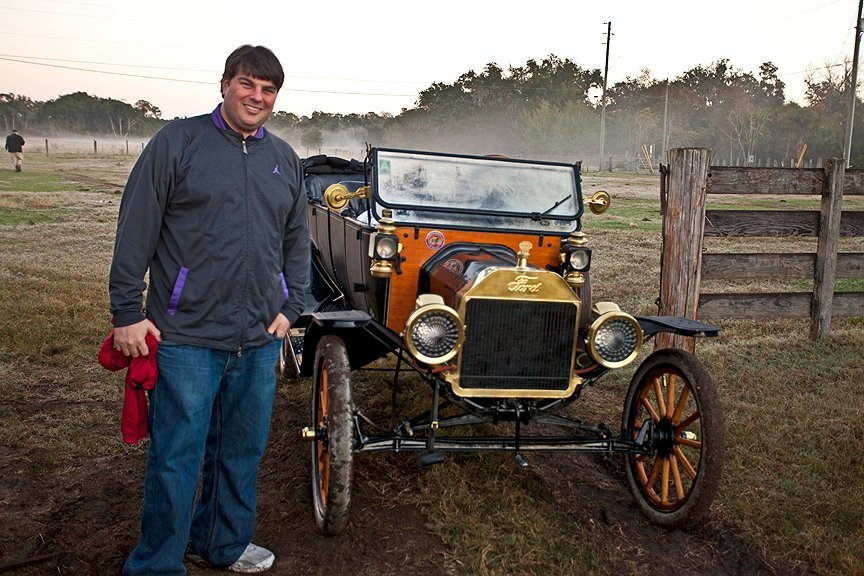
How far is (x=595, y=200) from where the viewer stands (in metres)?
4.86

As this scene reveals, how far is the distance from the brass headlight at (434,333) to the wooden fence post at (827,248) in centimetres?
477

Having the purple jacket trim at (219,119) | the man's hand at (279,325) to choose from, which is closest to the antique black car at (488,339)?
the man's hand at (279,325)

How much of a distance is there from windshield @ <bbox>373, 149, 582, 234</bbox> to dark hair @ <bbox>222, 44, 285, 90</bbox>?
1819 mm

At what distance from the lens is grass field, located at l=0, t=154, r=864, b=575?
3449mm

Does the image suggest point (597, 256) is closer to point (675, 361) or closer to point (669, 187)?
point (669, 187)

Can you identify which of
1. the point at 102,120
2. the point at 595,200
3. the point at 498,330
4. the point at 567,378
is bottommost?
the point at 567,378

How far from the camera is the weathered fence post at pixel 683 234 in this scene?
5.76 metres

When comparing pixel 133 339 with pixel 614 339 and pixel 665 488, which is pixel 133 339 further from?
pixel 665 488

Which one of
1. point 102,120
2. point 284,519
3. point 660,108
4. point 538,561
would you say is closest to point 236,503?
point 284,519

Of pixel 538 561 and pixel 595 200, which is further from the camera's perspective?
pixel 595 200

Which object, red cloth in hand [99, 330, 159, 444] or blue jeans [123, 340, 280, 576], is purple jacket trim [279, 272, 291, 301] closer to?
blue jeans [123, 340, 280, 576]

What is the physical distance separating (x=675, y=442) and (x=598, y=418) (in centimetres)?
153

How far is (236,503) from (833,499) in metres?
3.13

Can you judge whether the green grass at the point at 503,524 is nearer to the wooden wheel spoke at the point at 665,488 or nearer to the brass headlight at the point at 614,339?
the wooden wheel spoke at the point at 665,488
